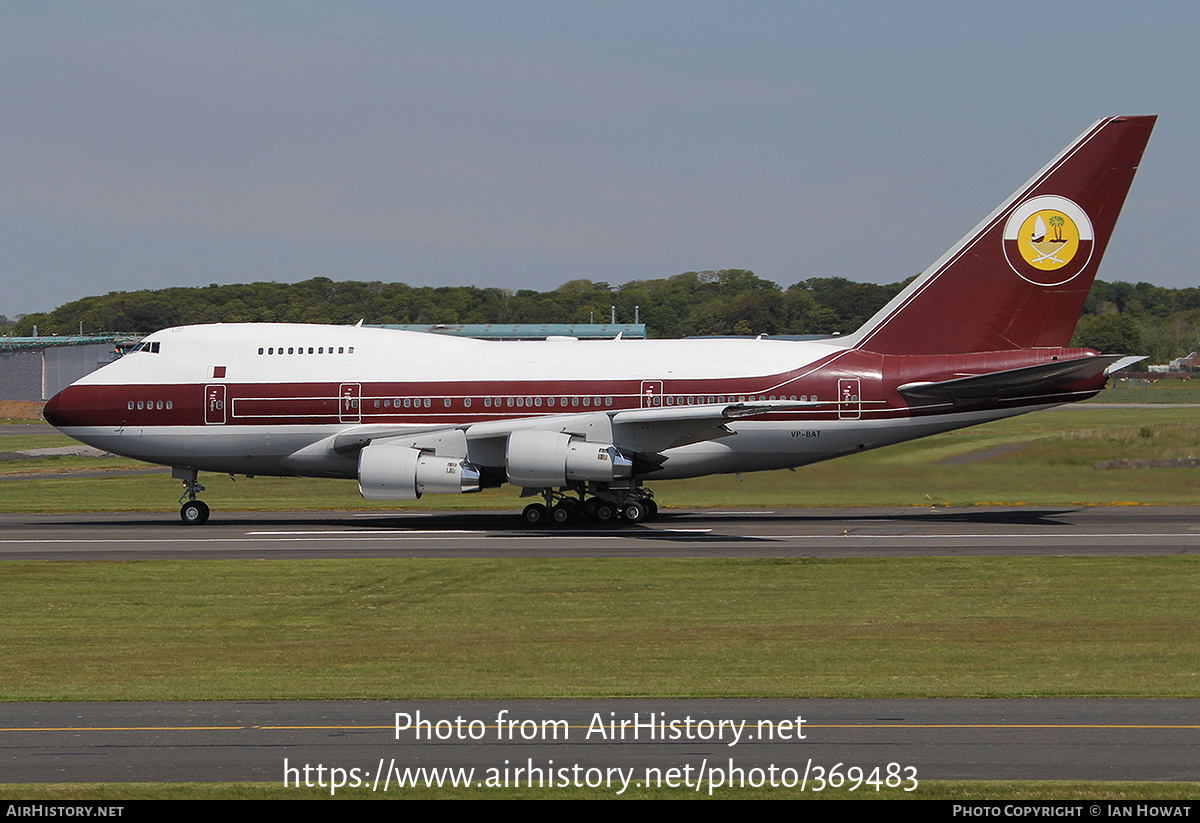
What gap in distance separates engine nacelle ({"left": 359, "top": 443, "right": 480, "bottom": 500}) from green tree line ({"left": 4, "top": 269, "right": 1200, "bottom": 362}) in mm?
85312

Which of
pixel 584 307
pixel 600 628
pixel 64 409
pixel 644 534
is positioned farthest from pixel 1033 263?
pixel 584 307

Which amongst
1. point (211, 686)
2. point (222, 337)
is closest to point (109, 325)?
point (222, 337)

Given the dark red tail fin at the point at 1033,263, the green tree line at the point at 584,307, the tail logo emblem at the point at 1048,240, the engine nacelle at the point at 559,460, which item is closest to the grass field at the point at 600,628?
the engine nacelle at the point at 559,460

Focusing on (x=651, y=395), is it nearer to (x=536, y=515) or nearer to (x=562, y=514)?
(x=562, y=514)

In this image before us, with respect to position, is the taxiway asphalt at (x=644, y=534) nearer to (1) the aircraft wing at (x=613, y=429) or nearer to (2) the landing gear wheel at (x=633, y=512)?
(2) the landing gear wheel at (x=633, y=512)

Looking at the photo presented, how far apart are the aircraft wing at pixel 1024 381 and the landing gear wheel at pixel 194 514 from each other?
21.1m

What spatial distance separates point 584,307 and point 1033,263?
409ft

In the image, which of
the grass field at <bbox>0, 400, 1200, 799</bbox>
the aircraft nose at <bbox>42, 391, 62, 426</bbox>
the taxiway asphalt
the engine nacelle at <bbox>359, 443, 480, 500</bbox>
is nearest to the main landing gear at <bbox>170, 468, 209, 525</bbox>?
the taxiway asphalt

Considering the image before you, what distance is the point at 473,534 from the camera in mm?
32812

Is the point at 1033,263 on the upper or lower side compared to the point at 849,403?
upper

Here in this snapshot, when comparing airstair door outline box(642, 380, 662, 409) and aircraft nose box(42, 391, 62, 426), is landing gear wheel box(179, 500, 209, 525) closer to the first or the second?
aircraft nose box(42, 391, 62, 426)

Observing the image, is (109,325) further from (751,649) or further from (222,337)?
(751,649)

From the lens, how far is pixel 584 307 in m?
158
